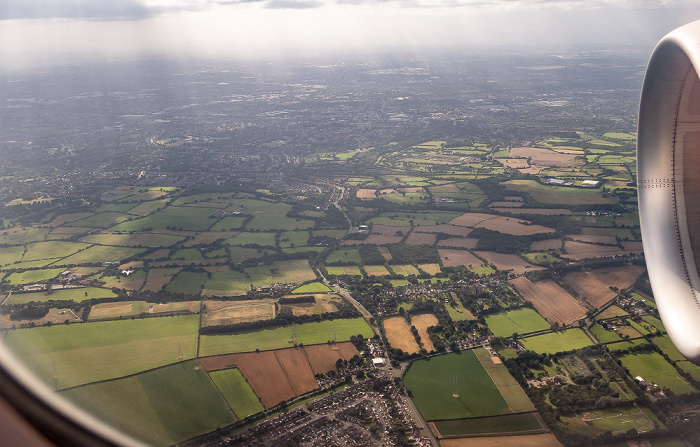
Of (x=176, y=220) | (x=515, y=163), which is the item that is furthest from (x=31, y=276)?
(x=515, y=163)

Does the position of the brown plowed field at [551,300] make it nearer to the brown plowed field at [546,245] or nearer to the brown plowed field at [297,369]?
the brown plowed field at [546,245]

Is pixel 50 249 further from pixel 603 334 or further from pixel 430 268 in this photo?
pixel 603 334

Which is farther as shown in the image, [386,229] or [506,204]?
[506,204]

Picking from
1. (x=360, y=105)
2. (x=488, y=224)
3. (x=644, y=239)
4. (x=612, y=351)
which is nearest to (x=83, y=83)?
(x=360, y=105)

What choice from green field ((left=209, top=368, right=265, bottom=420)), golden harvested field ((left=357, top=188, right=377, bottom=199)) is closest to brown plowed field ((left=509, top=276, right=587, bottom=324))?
green field ((left=209, top=368, right=265, bottom=420))

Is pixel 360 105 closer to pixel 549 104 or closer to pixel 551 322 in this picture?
pixel 549 104

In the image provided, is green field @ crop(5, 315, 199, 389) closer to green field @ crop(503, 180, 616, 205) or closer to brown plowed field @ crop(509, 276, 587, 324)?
brown plowed field @ crop(509, 276, 587, 324)

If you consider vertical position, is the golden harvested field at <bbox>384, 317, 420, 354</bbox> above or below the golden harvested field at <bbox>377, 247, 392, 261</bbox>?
above
